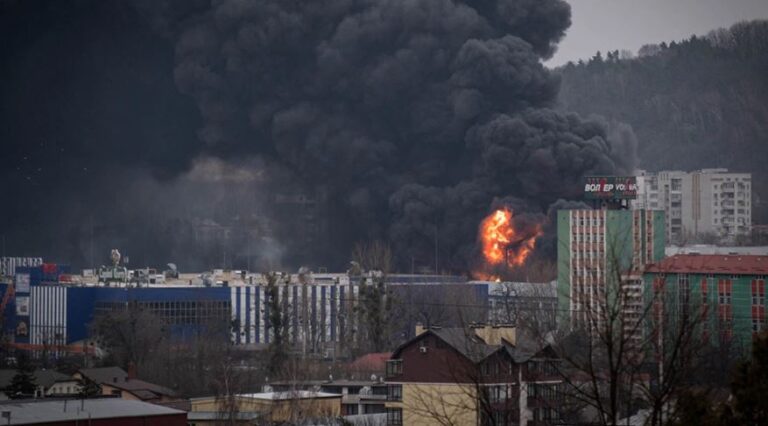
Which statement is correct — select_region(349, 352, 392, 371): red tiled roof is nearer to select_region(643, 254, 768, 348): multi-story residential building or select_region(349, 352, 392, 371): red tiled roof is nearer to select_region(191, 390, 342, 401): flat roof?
select_region(191, 390, 342, 401): flat roof

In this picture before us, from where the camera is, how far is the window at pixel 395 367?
39438 mm

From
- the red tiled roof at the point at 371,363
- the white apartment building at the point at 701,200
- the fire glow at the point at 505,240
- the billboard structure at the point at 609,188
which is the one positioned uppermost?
the white apartment building at the point at 701,200

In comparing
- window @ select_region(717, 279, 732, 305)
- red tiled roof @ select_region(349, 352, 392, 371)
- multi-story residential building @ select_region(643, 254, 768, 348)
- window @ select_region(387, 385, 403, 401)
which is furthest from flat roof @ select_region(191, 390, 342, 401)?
window @ select_region(717, 279, 732, 305)

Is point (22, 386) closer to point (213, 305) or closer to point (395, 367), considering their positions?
point (395, 367)

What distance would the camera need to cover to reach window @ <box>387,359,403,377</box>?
39438 millimetres

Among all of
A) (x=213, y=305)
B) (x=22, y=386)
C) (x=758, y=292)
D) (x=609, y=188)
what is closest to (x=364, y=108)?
(x=213, y=305)

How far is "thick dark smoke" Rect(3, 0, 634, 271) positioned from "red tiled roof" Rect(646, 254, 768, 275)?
2405 centimetres

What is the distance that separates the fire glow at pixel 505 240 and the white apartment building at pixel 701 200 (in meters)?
46.9

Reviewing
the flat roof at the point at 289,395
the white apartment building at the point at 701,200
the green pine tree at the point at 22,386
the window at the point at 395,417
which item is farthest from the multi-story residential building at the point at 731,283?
the white apartment building at the point at 701,200

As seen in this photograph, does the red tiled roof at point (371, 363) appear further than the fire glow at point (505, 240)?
No

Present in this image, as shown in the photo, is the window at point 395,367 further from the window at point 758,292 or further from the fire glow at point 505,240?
the fire glow at point 505,240

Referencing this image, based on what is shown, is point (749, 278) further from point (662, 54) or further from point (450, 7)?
point (662, 54)

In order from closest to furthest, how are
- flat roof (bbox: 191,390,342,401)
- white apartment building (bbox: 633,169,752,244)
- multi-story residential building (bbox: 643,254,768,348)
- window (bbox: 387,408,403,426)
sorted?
window (bbox: 387,408,403,426) → flat roof (bbox: 191,390,342,401) → multi-story residential building (bbox: 643,254,768,348) → white apartment building (bbox: 633,169,752,244)

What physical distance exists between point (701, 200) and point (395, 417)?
348 ft
